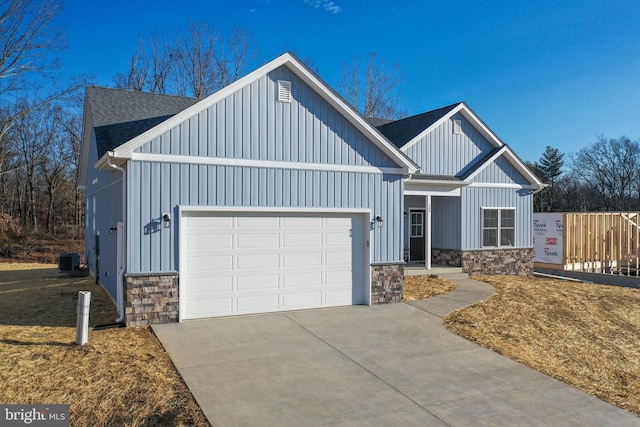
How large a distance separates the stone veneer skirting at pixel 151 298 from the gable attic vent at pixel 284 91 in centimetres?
424

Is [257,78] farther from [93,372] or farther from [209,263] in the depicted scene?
[93,372]

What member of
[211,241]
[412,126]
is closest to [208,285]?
[211,241]

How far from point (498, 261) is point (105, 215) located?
→ 12.7 meters

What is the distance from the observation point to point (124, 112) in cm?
1173

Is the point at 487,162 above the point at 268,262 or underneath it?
above

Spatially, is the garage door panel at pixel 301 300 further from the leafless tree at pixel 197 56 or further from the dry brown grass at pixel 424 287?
the leafless tree at pixel 197 56

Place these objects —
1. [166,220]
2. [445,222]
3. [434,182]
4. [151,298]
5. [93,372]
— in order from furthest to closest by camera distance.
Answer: [445,222] → [434,182] → [166,220] → [151,298] → [93,372]

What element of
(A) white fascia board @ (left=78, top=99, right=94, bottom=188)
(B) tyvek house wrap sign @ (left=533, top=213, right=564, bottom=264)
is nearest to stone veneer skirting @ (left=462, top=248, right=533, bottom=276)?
(B) tyvek house wrap sign @ (left=533, top=213, right=564, bottom=264)

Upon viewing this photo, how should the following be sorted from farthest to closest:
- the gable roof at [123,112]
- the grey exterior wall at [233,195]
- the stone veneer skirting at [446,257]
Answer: the stone veneer skirting at [446,257] → the gable roof at [123,112] → the grey exterior wall at [233,195]

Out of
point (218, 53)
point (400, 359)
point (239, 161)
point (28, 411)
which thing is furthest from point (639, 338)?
point (218, 53)

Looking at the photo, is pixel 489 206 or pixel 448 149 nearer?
pixel 448 149

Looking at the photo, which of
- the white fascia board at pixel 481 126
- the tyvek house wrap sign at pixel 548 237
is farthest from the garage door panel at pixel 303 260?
the tyvek house wrap sign at pixel 548 237

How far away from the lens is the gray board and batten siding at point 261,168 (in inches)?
326

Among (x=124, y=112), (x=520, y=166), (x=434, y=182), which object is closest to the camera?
(x=124, y=112)
